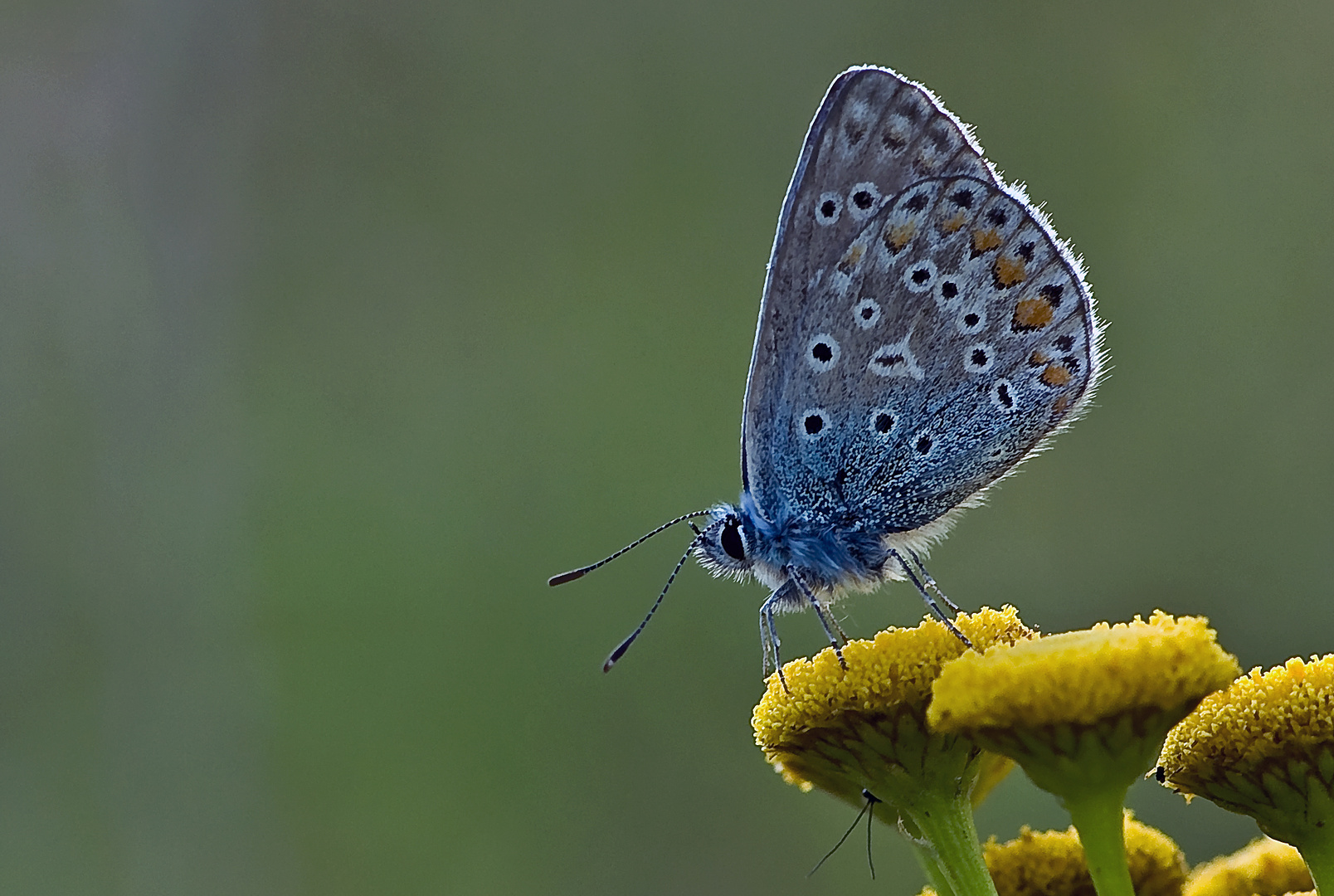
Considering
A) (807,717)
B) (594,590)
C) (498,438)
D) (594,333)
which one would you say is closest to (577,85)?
(594,333)

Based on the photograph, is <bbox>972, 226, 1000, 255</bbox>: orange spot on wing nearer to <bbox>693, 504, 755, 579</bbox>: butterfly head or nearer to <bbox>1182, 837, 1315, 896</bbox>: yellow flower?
<bbox>693, 504, 755, 579</bbox>: butterfly head

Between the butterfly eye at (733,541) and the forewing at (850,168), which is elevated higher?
the forewing at (850,168)

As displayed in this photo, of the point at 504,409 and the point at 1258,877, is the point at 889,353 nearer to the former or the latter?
the point at 1258,877

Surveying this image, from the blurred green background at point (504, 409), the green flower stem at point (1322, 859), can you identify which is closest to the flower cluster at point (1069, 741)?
the green flower stem at point (1322, 859)

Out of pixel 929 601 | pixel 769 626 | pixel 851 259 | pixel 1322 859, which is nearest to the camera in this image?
pixel 1322 859

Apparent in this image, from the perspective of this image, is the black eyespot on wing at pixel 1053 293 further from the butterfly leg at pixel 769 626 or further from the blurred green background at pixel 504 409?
the blurred green background at pixel 504 409

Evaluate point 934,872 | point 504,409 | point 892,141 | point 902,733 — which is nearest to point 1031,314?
point 892,141

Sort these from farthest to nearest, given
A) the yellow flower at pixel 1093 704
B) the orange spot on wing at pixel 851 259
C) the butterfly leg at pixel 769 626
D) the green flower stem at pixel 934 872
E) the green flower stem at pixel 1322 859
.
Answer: the orange spot on wing at pixel 851 259
the butterfly leg at pixel 769 626
the green flower stem at pixel 934 872
the green flower stem at pixel 1322 859
the yellow flower at pixel 1093 704

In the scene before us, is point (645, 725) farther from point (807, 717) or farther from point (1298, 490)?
point (807, 717)

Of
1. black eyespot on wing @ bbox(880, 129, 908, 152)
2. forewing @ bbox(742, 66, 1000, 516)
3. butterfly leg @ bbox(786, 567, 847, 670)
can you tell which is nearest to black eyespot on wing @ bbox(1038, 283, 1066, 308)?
forewing @ bbox(742, 66, 1000, 516)
